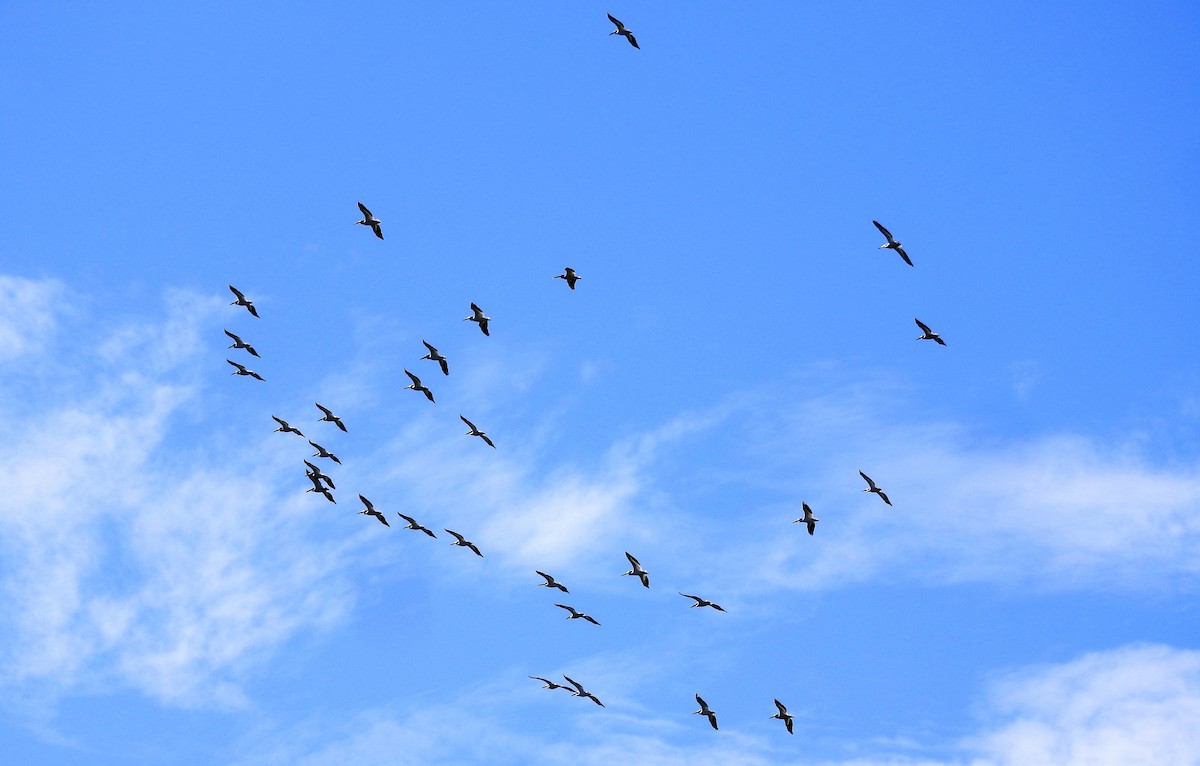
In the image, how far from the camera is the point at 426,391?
116m

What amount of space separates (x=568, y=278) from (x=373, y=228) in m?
13.6

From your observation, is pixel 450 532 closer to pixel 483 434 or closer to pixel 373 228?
pixel 483 434

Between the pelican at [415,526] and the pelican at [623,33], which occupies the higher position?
the pelican at [623,33]

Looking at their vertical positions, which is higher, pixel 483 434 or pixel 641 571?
pixel 483 434

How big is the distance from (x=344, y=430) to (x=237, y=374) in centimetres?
947

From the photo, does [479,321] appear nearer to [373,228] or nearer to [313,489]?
[373,228]

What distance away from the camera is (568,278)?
362 feet

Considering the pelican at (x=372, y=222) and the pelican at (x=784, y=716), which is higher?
the pelican at (x=372, y=222)

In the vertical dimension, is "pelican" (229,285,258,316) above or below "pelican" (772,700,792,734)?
above

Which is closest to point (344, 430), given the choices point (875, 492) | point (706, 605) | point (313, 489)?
point (313, 489)

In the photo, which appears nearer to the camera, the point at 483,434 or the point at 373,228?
the point at 373,228

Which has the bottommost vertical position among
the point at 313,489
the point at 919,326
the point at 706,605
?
the point at 706,605

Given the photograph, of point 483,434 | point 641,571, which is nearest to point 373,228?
point 483,434

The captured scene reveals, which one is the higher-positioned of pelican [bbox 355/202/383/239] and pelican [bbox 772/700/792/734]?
pelican [bbox 355/202/383/239]
